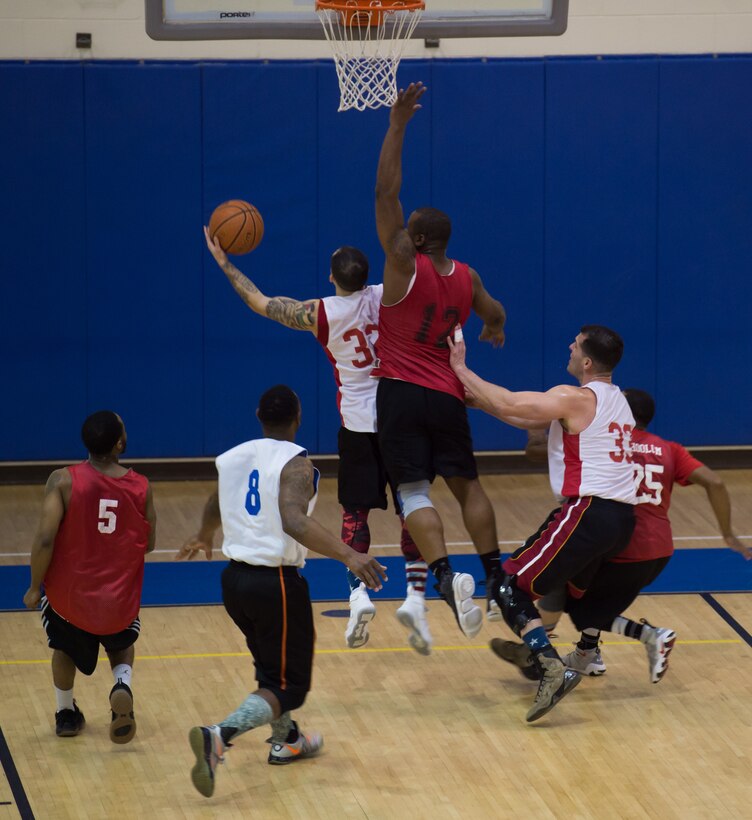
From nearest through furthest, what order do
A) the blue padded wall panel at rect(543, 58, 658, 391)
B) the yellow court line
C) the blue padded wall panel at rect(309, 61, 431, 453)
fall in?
the yellow court line → the blue padded wall panel at rect(309, 61, 431, 453) → the blue padded wall panel at rect(543, 58, 658, 391)

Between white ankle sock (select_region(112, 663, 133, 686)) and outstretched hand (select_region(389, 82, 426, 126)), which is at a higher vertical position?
outstretched hand (select_region(389, 82, 426, 126))

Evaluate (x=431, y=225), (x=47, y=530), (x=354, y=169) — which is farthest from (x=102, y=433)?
(x=354, y=169)

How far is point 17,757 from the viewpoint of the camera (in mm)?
6770

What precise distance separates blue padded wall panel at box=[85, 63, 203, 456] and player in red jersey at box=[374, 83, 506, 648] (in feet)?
16.0

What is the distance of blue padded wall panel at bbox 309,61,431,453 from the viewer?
12.0 meters

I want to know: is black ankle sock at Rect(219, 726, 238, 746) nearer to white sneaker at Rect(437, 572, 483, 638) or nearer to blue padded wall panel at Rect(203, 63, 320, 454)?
white sneaker at Rect(437, 572, 483, 638)

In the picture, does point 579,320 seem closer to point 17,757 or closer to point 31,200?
point 31,200

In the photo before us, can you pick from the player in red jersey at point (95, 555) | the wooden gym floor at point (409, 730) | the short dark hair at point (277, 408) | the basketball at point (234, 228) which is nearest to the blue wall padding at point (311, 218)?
the wooden gym floor at point (409, 730)

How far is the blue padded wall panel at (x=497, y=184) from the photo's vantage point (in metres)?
12.1

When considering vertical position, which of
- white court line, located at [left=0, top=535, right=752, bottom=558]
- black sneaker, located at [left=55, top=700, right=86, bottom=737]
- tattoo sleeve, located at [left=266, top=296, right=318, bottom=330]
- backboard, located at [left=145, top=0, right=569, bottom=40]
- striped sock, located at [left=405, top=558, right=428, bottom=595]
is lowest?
black sneaker, located at [left=55, top=700, right=86, bottom=737]

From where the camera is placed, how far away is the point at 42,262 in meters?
11.9

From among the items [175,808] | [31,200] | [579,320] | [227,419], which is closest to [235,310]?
[227,419]

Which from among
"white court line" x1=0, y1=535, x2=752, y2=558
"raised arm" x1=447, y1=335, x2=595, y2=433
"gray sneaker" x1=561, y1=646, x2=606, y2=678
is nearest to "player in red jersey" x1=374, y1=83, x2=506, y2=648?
"raised arm" x1=447, y1=335, x2=595, y2=433

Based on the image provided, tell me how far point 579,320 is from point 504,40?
2.45 m
